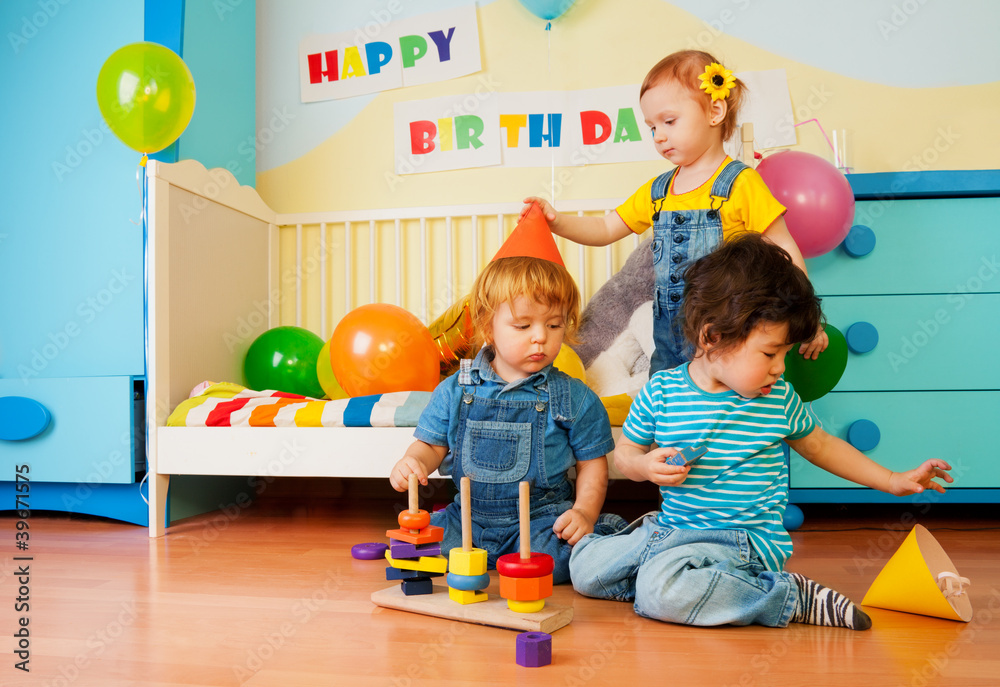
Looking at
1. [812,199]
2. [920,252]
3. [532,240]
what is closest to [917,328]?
[920,252]

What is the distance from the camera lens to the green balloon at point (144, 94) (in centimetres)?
164

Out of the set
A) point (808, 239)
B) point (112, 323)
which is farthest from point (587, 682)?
point (112, 323)

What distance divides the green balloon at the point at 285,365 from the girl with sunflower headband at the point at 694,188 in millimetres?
909

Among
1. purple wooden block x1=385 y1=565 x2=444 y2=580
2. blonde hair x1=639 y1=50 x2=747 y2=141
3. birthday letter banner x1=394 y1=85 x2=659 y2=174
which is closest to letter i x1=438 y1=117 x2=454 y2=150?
birthday letter banner x1=394 y1=85 x2=659 y2=174

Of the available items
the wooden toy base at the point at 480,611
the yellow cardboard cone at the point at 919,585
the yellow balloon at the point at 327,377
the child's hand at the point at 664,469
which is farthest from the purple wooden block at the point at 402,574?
the yellow balloon at the point at 327,377

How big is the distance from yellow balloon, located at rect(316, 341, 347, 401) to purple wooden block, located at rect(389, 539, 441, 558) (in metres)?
0.79

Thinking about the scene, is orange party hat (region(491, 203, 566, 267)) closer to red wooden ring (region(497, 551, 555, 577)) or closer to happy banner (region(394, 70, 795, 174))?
red wooden ring (region(497, 551, 555, 577))

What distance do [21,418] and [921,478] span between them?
173 cm

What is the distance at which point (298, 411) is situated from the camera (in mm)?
1609

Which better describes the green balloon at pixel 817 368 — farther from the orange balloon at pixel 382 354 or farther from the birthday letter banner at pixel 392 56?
the birthday letter banner at pixel 392 56

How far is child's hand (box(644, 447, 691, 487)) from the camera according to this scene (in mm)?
986

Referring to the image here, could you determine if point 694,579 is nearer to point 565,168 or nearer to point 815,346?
point 815,346

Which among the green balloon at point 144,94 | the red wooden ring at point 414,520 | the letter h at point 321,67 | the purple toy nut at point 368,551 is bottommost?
the purple toy nut at point 368,551

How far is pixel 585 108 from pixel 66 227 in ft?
4.60
